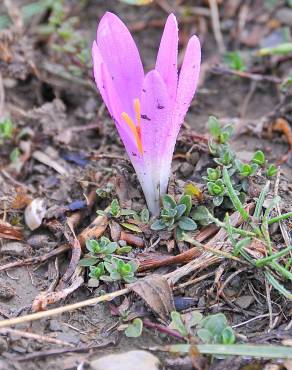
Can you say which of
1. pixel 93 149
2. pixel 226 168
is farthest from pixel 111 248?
pixel 93 149

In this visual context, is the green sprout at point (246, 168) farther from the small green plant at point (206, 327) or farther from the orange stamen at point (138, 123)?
the small green plant at point (206, 327)

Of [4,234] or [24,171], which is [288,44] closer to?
[24,171]

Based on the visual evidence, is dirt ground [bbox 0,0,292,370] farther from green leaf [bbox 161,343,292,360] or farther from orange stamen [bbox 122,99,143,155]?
orange stamen [bbox 122,99,143,155]

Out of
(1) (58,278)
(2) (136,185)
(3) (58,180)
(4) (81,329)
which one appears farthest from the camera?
(3) (58,180)

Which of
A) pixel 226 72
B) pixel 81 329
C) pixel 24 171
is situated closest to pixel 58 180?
pixel 24 171

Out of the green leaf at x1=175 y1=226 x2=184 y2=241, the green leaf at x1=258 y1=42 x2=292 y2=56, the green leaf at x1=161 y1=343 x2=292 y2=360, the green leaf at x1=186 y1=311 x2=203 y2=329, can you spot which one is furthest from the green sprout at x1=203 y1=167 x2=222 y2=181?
the green leaf at x1=258 y1=42 x2=292 y2=56

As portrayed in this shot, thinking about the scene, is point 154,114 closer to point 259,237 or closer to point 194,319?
point 259,237
